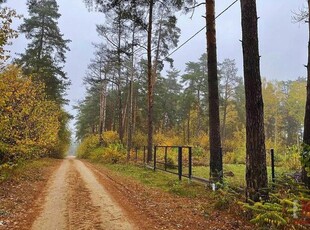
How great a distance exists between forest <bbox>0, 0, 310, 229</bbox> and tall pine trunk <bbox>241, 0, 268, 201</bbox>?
20mm

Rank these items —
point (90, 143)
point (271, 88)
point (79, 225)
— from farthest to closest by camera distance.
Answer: point (271, 88), point (90, 143), point (79, 225)

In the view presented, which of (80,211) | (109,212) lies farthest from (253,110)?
(80,211)

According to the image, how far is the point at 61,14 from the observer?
2717 centimetres

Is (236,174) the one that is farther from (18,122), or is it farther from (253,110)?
(18,122)

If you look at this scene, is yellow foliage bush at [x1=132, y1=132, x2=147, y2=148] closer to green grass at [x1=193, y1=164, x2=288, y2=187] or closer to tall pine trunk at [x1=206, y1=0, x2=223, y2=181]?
green grass at [x1=193, y1=164, x2=288, y2=187]

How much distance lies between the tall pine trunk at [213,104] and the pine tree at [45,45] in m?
18.5

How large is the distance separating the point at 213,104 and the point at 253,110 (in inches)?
138

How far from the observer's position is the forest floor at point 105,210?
18.7 ft

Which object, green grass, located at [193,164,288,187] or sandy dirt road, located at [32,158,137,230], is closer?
sandy dirt road, located at [32,158,137,230]

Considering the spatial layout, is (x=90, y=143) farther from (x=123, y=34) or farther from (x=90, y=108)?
(x=123, y=34)

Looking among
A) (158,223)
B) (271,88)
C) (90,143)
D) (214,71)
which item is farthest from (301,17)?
(271,88)

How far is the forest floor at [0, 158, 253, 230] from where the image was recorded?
18.7 feet

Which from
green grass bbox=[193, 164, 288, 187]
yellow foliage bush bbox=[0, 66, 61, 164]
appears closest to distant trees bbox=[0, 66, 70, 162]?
yellow foliage bush bbox=[0, 66, 61, 164]

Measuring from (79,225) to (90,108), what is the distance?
38.4 m
